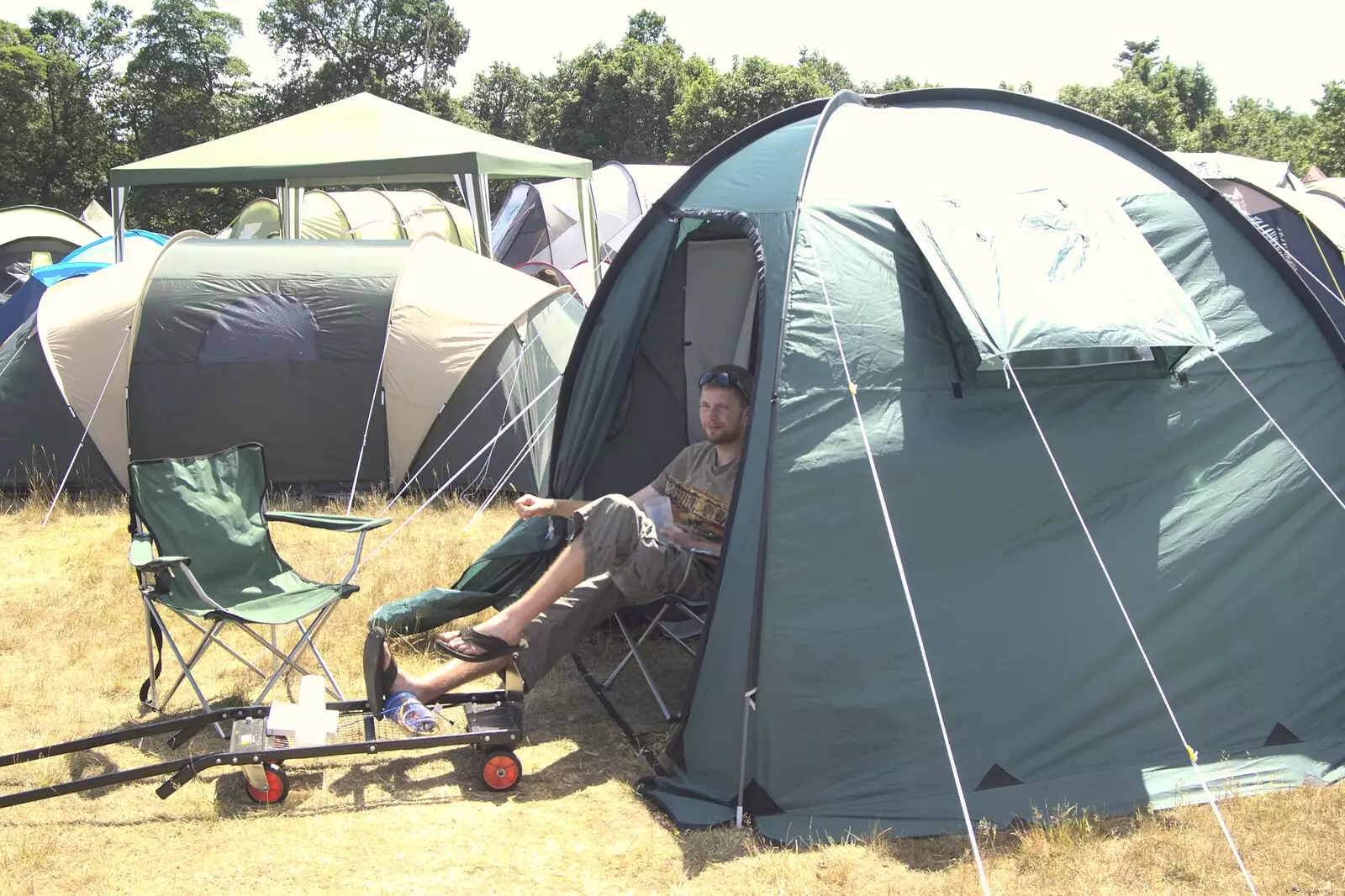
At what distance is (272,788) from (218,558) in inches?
46.8

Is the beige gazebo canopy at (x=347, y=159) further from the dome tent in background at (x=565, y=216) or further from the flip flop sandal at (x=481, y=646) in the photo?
the flip flop sandal at (x=481, y=646)

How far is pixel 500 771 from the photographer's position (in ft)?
11.3

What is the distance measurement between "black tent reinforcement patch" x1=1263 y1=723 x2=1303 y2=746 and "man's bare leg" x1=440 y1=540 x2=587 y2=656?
2.15m

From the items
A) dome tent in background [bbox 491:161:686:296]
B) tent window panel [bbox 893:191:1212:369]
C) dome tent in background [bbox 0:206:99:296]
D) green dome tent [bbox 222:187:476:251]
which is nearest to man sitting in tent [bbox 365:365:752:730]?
tent window panel [bbox 893:191:1212:369]

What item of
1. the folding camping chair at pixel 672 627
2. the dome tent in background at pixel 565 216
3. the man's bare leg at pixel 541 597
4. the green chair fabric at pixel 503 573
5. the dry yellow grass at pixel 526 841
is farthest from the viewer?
the dome tent in background at pixel 565 216

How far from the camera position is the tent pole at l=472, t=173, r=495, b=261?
404 inches

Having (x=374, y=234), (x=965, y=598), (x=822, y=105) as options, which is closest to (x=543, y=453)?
(x=822, y=105)

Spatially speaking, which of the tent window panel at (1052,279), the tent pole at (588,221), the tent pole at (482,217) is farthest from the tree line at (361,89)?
the tent window panel at (1052,279)

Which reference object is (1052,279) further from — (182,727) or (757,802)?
(182,727)

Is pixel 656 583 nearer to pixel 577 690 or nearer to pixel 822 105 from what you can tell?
pixel 577 690

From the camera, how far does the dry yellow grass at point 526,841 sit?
2.91 m

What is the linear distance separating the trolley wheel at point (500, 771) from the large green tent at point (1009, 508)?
435 mm

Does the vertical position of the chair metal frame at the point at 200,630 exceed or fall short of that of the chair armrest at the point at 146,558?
it falls short

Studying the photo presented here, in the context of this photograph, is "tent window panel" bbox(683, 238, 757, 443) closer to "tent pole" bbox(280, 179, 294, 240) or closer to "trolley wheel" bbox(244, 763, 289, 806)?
"trolley wheel" bbox(244, 763, 289, 806)
